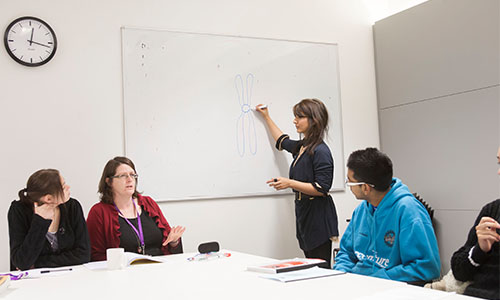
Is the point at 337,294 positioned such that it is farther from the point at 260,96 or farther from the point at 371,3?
the point at 371,3

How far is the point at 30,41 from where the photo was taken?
3.41 m

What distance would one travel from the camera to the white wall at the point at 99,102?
3.38 m

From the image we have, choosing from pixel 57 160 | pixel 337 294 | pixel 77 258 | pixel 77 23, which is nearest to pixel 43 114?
pixel 57 160

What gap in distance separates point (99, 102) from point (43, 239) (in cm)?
131

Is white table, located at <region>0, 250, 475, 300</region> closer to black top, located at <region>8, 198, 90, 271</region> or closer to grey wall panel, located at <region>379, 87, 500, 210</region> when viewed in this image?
black top, located at <region>8, 198, 90, 271</region>

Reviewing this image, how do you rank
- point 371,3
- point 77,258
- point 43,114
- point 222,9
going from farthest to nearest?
point 371,3, point 222,9, point 43,114, point 77,258

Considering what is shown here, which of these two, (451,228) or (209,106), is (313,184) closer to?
(209,106)

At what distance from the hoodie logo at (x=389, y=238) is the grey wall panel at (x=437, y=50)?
2.05 metres

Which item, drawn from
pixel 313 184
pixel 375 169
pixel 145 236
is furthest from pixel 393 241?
pixel 145 236

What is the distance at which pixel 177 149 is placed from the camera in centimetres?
382

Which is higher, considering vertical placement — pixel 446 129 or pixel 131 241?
pixel 446 129

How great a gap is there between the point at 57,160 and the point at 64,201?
83cm

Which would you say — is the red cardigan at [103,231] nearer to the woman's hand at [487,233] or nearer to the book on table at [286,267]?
the book on table at [286,267]

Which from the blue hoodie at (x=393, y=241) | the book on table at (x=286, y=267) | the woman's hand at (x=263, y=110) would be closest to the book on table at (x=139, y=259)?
the book on table at (x=286, y=267)
